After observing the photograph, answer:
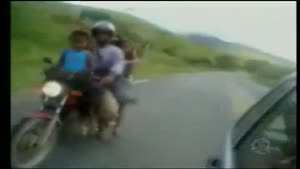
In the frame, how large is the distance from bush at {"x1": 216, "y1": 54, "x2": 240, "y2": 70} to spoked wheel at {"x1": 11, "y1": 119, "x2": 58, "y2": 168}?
1.02 metres

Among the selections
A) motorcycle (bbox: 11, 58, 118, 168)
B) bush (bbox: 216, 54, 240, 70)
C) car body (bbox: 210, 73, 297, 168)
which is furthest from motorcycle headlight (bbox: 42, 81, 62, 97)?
car body (bbox: 210, 73, 297, 168)

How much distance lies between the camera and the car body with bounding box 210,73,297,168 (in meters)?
2.62

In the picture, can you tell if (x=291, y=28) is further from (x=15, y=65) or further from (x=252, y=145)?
(x=15, y=65)

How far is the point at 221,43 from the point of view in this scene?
11.8ft

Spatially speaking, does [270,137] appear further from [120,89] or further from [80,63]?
[80,63]

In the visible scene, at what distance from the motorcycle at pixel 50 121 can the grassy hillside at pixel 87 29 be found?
0.11 meters

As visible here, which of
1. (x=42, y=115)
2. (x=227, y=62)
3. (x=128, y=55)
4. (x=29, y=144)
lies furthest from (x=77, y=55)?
(x=227, y=62)

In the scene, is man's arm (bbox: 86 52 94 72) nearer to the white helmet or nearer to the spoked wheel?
the white helmet

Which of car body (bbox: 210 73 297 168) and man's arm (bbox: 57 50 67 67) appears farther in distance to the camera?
man's arm (bbox: 57 50 67 67)

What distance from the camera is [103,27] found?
358 centimetres

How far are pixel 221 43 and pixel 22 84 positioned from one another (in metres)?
1.17

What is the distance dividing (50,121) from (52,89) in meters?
0.18

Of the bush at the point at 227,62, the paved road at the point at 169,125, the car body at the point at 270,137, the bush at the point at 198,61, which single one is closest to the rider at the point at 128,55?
the paved road at the point at 169,125

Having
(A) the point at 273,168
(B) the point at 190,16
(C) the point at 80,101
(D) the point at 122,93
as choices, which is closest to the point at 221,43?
(B) the point at 190,16
